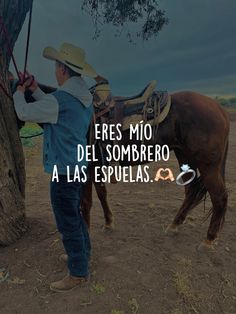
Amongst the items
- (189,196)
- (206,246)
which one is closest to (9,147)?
(189,196)

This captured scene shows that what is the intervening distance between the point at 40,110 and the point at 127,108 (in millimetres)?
1546

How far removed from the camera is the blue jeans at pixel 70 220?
296cm

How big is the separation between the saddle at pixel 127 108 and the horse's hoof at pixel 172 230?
4.40 ft

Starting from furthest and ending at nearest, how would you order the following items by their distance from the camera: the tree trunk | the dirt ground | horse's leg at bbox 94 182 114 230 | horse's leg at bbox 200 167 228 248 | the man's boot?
horse's leg at bbox 94 182 114 230 < horse's leg at bbox 200 167 228 248 < the tree trunk < the man's boot < the dirt ground

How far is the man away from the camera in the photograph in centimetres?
277

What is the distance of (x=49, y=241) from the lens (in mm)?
3883

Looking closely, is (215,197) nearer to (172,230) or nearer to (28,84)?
(172,230)

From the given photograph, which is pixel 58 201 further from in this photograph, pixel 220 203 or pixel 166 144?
pixel 220 203

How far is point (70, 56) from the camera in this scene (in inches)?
111

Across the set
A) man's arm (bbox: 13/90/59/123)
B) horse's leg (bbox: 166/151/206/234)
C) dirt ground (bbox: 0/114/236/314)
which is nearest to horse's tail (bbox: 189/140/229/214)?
horse's leg (bbox: 166/151/206/234)

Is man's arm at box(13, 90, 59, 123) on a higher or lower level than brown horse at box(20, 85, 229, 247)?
higher

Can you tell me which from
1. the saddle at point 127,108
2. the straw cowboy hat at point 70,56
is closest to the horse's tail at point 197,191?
the saddle at point 127,108

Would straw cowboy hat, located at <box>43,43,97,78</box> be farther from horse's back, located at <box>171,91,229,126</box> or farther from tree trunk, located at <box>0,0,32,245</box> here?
horse's back, located at <box>171,91,229,126</box>

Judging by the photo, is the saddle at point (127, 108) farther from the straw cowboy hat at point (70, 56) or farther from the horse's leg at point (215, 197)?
the straw cowboy hat at point (70, 56)
